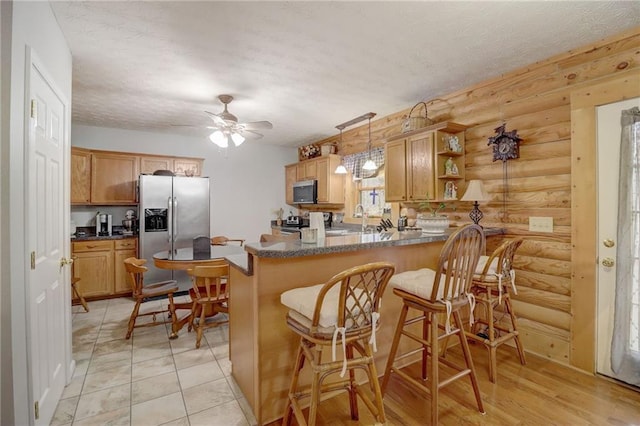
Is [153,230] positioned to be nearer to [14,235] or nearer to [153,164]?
[153,164]

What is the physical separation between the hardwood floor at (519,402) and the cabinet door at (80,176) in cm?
444

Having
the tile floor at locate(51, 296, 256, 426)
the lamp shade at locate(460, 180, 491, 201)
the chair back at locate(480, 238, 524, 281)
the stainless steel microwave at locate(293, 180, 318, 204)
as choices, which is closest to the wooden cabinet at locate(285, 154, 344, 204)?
the stainless steel microwave at locate(293, 180, 318, 204)

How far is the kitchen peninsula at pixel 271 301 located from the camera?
70.3 inches

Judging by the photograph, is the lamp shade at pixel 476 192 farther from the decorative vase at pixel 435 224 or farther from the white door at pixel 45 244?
the white door at pixel 45 244

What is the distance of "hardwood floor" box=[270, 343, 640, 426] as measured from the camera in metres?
1.81

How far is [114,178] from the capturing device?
14.7 feet

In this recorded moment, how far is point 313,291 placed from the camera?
5.37 feet

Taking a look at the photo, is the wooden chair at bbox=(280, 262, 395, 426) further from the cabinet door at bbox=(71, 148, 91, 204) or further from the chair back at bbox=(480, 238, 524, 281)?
the cabinet door at bbox=(71, 148, 91, 204)

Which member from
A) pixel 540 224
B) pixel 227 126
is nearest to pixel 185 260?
pixel 227 126

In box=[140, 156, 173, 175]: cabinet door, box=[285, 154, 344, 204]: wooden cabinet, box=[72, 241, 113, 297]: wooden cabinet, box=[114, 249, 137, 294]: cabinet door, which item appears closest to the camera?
box=[72, 241, 113, 297]: wooden cabinet

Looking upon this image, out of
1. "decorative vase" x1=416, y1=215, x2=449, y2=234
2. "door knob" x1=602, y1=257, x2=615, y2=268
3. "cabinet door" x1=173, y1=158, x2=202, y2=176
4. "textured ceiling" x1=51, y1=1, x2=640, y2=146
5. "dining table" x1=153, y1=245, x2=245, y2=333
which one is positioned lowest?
"dining table" x1=153, y1=245, x2=245, y2=333

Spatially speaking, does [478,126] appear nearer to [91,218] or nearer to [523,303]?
[523,303]

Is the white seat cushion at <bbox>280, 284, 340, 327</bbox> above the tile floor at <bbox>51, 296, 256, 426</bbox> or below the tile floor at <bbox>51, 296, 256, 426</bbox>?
above

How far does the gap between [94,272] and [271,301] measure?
375 cm
